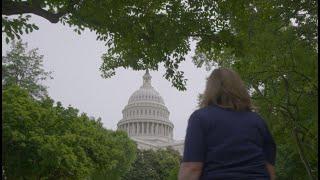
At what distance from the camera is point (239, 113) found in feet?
11.2

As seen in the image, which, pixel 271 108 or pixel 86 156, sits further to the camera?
pixel 86 156

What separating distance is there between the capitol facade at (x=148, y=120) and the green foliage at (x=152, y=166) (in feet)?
134

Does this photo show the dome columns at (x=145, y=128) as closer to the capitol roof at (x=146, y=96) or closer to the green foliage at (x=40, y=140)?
the capitol roof at (x=146, y=96)

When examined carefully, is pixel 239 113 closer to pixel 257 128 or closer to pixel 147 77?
pixel 257 128

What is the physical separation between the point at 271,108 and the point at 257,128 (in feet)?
24.5

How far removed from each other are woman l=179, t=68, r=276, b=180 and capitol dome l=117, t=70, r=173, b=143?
97.6m

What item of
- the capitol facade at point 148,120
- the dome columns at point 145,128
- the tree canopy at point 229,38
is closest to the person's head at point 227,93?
the tree canopy at point 229,38

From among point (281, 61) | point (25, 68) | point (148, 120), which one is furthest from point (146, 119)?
point (281, 61)

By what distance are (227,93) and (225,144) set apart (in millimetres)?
355

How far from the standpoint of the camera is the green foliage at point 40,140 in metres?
20.8

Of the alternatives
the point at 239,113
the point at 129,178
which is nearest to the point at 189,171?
the point at 239,113

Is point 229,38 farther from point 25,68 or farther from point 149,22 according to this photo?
point 25,68

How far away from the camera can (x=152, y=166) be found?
57.7 m

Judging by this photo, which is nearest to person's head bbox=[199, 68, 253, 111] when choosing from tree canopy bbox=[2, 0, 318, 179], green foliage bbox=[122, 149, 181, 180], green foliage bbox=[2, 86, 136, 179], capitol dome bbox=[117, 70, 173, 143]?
tree canopy bbox=[2, 0, 318, 179]
